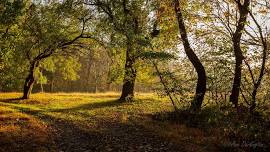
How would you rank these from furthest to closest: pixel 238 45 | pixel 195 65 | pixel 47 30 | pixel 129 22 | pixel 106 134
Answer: pixel 47 30 < pixel 129 22 < pixel 195 65 < pixel 238 45 < pixel 106 134

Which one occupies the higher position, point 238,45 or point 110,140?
point 238,45

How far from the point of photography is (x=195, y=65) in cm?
2514

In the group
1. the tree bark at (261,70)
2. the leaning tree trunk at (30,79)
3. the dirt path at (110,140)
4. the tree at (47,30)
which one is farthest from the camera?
the leaning tree trunk at (30,79)

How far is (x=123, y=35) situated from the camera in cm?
2945

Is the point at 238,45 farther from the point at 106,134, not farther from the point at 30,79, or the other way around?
the point at 30,79

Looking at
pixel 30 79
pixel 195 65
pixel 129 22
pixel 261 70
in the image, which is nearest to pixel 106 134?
pixel 195 65

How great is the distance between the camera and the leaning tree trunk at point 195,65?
2395 cm

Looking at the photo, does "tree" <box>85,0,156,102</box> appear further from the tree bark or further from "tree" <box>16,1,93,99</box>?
the tree bark

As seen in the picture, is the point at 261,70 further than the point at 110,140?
Yes

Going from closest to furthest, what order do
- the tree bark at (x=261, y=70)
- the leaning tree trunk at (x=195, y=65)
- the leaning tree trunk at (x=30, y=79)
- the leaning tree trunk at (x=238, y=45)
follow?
the tree bark at (x=261, y=70) < the leaning tree trunk at (x=238, y=45) < the leaning tree trunk at (x=195, y=65) < the leaning tree trunk at (x=30, y=79)

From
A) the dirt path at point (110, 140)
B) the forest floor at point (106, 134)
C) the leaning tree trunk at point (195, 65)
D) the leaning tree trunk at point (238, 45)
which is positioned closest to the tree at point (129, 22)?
the leaning tree trunk at point (195, 65)

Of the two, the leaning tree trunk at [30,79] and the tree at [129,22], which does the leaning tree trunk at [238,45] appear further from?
the leaning tree trunk at [30,79]

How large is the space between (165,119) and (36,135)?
9038 mm

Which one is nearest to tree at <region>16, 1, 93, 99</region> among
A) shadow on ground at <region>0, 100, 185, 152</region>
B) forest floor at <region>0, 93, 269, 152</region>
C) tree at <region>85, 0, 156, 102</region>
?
tree at <region>85, 0, 156, 102</region>
